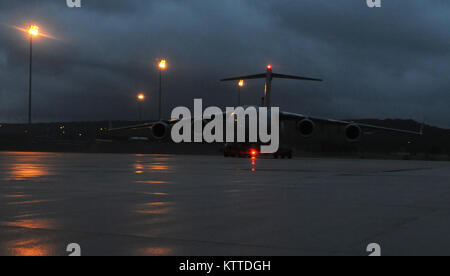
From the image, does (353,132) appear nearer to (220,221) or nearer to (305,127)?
(305,127)

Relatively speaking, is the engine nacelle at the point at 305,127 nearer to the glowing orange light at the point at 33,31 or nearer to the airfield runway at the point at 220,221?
the glowing orange light at the point at 33,31

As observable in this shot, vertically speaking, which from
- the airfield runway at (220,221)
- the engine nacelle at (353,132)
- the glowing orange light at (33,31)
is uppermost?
the glowing orange light at (33,31)

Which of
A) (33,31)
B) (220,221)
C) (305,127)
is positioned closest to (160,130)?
(305,127)

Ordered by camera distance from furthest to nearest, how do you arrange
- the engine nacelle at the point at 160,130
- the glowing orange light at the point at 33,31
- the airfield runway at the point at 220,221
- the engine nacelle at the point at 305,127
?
the glowing orange light at the point at 33,31, the engine nacelle at the point at 160,130, the engine nacelle at the point at 305,127, the airfield runway at the point at 220,221

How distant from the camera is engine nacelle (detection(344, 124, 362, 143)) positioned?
138ft

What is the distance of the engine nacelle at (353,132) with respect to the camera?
138 ft

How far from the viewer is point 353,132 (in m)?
42.2

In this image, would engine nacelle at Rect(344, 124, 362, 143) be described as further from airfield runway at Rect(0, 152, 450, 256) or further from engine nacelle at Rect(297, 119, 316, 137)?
airfield runway at Rect(0, 152, 450, 256)

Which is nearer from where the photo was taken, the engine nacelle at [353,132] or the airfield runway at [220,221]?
the airfield runway at [220,221]

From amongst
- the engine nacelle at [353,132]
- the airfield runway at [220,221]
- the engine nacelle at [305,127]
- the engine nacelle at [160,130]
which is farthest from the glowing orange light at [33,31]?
the airfield runway at [220,221]

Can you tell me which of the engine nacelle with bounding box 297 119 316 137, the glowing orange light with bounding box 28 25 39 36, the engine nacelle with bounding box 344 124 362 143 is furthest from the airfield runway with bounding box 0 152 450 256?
the glowing orange light with bounding box 28 25 39 36

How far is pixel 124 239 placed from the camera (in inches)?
252
